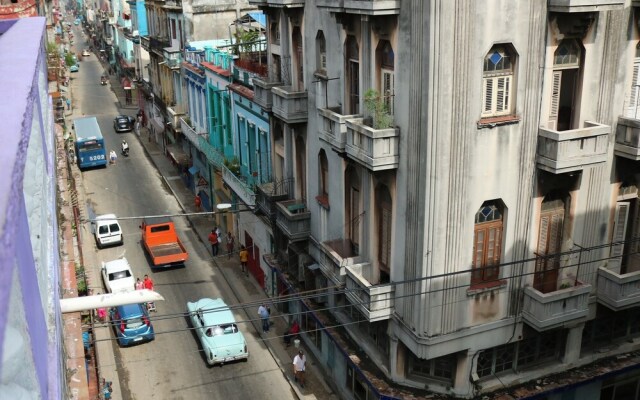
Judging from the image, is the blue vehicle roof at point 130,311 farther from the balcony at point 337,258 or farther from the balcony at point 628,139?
the balcony at point 628,139

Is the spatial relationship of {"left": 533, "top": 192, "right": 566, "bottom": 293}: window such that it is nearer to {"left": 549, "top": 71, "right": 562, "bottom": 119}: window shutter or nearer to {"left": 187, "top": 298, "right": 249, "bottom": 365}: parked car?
{"left": 549, "top": 71, "right": 562, "bottom": 119}: window shutter

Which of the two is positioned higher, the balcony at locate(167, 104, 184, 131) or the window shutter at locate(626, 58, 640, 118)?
the window shutter at locate(626, 58, 640, 118)

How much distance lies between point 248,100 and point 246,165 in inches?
154

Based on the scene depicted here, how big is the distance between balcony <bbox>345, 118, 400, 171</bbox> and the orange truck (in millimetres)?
21552

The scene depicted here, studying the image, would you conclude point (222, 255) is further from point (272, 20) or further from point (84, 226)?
point (272, 20)

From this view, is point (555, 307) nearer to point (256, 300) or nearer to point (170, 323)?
point (256, 300)

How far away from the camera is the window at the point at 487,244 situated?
61.0ft

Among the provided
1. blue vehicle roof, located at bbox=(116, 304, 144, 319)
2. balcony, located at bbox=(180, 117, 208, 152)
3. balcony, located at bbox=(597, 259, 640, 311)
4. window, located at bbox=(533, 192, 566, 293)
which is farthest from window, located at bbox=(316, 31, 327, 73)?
balcony, located at bbox=(180, 117, 208, 152)

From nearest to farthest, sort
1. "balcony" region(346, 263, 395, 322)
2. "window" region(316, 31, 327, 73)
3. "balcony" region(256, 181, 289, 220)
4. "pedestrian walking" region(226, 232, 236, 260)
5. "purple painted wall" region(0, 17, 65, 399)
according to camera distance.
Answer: "purple painted wall" region(0, 17, 65, 399)
"balcony" region(346, 263, 395, 322)
"window" region(316, 31, 327, 73)
"balcony" region(256, 181, 289, 220)
"pedestrian walking" region(226, 232, 236, 260)

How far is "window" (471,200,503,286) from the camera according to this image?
18578mm

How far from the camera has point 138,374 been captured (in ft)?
91.4

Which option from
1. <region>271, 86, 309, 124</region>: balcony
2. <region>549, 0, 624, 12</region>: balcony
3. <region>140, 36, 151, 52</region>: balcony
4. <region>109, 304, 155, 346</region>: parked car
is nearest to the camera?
<region>549, 0, 624, 12</region>: balcony

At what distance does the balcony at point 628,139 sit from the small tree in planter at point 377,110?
687cm

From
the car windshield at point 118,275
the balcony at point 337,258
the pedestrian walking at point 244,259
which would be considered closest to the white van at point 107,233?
the car windshield at point 118,275
